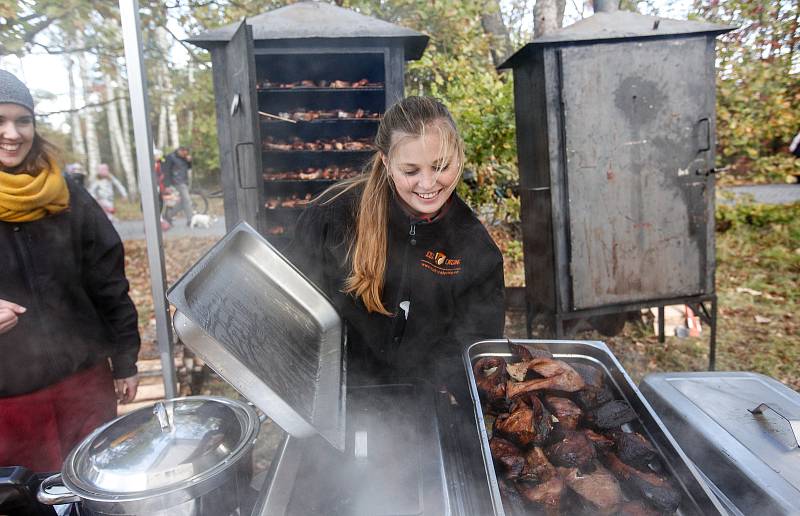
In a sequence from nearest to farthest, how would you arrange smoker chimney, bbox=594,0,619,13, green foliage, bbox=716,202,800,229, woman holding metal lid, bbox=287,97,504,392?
woman holding metal lid, bbox=287,97,504,392
smoker chimney, bbox=594,0,619,13
green foliage, bbox=716,202,800,229

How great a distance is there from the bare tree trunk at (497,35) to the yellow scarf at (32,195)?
8.28 meters

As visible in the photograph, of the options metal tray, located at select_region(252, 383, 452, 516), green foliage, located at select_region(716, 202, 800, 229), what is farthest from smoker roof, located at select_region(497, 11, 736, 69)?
green foliage, located at select_region(716, 202, 800, 229)

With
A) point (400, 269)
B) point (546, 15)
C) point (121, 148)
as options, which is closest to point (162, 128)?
point (121, 148)

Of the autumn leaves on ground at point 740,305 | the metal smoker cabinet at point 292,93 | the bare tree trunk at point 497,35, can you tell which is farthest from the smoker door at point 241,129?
the bare tree trunk at point 497,35

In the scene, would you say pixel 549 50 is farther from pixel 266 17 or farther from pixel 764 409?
pixel 764 409

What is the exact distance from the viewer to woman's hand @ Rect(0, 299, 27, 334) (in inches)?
71.8

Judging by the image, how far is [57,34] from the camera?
3721 mm

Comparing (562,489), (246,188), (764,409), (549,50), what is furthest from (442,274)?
(549,50)

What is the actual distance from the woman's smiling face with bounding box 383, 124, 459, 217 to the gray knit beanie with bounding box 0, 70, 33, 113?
5.08 ft

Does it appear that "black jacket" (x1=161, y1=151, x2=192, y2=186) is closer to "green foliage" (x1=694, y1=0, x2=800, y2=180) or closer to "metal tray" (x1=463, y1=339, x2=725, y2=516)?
"green foliage" (x1=694, y1=0, x2=800, y2=180)

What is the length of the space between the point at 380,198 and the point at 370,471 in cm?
125

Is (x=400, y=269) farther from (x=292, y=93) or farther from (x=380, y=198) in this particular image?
(x=292, y=93)

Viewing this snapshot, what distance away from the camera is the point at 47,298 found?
2.10 metres

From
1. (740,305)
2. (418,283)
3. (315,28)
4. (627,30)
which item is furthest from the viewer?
(740,305)
